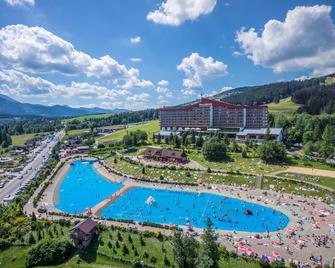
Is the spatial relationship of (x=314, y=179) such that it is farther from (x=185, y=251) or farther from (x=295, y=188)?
(x=185, y=251)

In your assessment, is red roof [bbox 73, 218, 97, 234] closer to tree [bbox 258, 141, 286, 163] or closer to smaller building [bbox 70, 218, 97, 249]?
smaller building [bbox 70, 218, 97, 249]

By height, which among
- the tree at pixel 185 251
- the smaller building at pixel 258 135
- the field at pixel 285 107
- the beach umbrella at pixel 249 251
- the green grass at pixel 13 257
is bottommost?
the green grass at pixel 13 257

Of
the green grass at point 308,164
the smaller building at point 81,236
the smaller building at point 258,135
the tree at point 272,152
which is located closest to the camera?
the smaller building at point 81,236

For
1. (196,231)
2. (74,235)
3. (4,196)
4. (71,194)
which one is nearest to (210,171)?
(196,231)

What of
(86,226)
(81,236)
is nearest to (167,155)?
(86,226)

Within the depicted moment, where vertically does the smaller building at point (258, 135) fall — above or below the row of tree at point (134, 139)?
above

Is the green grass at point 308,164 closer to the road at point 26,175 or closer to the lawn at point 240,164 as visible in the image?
the lawn at point 240,164

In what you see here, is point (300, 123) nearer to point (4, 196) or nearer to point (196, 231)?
point (196, 231)

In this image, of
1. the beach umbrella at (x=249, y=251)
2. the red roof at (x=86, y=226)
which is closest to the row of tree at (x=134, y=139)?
the red roof at (x=86, y=226)
